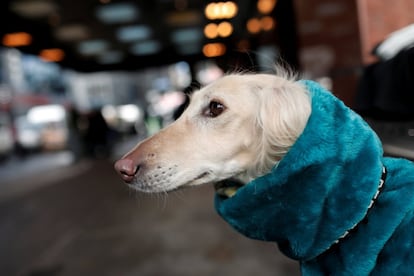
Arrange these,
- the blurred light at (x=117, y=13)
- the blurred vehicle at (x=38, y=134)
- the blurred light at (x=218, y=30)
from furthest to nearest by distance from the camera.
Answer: the blurred vehicle at (x=38, y=134) → the blurred light at (x=218, y=30) → the blurred light at (x=117, y=13)

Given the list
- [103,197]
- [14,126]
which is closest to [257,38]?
[103,197]

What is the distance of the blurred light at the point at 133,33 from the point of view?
9.12 metres

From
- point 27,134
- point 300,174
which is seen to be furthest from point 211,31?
point 27,134

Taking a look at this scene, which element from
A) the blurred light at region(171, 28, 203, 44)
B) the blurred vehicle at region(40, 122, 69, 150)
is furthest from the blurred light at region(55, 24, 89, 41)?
the blurred vehicle at region(40, 122, 69, 150)

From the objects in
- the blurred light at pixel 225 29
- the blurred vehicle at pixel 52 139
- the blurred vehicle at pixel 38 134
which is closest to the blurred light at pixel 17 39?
the blurred light at pixel 225 29

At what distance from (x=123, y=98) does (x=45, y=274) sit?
27.2m

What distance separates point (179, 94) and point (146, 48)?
654cm

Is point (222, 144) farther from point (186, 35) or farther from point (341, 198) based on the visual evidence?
point (186, 35)

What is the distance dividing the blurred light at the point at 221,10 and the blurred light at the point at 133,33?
2176mm

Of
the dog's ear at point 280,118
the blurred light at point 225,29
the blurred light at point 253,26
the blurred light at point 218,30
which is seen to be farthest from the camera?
the blurred light at point 218,30

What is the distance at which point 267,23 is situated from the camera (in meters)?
5.28

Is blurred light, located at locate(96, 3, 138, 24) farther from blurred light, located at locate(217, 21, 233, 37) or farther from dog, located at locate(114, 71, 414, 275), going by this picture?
dog, located at locate(114, 71, 414, 275)

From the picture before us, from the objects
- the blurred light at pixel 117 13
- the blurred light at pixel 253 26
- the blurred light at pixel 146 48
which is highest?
the blurred light at pixel 117 13

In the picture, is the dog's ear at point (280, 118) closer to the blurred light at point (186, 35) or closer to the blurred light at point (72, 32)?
the blurred light at point (72, 32)
